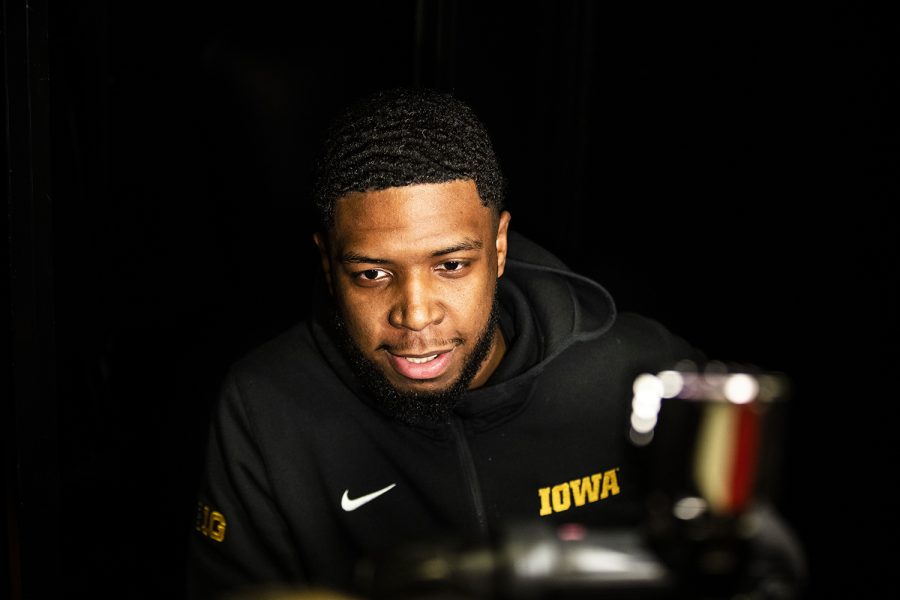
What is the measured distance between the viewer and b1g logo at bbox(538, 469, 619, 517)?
158 cm

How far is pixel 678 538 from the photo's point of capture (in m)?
0.67

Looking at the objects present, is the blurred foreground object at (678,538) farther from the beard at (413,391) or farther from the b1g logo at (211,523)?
the b1g logo at (211,523)

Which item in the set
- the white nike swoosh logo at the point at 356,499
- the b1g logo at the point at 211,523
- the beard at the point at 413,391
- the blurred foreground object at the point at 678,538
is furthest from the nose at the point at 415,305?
the blurred foreground object at the point at 678,538

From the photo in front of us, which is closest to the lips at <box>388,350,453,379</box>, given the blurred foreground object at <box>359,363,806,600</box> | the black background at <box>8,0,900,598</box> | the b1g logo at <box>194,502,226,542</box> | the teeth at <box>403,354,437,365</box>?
the teeth at <box>403,354,437,365</box>

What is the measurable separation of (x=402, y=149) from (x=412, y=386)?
0.43 m

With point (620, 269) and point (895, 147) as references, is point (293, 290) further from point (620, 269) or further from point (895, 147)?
point (895, 147)

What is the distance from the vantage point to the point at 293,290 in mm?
2230

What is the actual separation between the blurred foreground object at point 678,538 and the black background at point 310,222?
Answer: 578 millimetres

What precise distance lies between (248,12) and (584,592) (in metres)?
1.76

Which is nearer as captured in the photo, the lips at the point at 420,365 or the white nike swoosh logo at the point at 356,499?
the lips at the point at 420,365

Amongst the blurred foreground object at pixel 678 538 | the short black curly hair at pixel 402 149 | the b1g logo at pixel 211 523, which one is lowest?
the b1g logo at pixel 211 523

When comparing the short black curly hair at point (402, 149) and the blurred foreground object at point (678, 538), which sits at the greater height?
the short black curly hair at point (402, 149)

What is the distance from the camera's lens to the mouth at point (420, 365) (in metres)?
1.42

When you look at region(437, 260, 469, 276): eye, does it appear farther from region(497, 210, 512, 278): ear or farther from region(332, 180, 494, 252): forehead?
region(497, 210, 512, 278): ear
